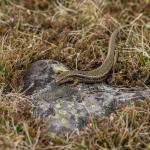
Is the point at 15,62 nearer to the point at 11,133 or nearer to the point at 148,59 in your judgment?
the point at 11,133

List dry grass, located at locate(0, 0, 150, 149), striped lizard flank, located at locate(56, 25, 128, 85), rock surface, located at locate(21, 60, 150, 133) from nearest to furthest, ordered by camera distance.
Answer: dry grass, located at locate(0, 0, 150, 149)
rock surface, located at locate(21, 60, 150, 133)
striped lizard flank, located at locate(56, 25, 128, 85)

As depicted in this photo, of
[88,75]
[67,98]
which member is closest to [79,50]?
[88,75]

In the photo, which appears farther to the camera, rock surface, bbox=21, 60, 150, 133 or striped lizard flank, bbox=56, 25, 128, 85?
striped lizard flank, bbox=56, 25, 128, 85

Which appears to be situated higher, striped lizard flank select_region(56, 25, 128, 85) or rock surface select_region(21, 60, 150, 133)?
striped lizard flank select_region(56, 25, 128, 85)

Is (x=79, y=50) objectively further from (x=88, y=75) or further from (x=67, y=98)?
(x=67, y=98)

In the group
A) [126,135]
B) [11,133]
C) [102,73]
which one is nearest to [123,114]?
[126,135]
